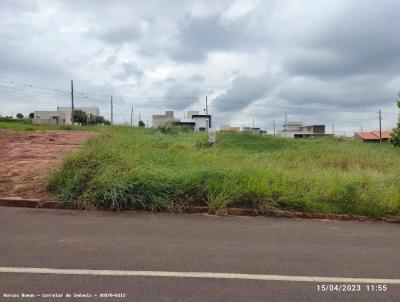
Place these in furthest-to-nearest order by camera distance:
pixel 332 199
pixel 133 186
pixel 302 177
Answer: pixel 302 177, pixel 332 199, pixel 133 186

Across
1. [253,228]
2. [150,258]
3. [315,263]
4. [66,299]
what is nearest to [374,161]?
[253,228]

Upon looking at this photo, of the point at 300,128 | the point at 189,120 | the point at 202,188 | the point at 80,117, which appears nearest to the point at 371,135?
the point at 300,128

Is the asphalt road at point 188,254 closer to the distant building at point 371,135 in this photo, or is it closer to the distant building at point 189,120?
the distant building at point 189,120

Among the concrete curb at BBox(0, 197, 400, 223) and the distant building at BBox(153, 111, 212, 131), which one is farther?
the distant building at BBox(153, 111, 212, 131)

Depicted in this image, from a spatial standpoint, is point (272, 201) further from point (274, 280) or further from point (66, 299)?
point (66, 299)


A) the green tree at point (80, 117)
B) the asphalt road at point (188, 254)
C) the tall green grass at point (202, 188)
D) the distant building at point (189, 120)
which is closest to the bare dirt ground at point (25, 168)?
the tall green grass at point (202, 188)

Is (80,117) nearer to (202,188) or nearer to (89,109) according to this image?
(89,109)

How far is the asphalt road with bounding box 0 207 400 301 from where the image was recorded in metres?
4.21

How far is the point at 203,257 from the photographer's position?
17.4 ft

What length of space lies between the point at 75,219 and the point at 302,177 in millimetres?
5870

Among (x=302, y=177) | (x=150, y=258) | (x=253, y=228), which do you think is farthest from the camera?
(x=302, y=177)

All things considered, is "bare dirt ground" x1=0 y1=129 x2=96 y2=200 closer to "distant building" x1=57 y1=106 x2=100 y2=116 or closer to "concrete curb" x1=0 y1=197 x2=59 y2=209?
"concrete curb" x1=0 y1=197 x2=59 y2=209

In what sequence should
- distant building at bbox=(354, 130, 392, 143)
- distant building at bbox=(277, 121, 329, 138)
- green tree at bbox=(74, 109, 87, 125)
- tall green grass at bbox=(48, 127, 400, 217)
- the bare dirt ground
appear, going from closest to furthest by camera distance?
tall green grass at bbox=(48, 127, 400, 217) → the bare dirt ground → distant building at bbox=(354, 130, 392, 143) → green tree at bbox=(74, 109, 87, 125) → distant building at bbox=(277, 121, 329, 138)

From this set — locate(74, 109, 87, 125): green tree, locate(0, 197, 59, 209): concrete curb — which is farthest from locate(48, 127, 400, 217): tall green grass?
locate(74, 109, 87, 125): green tree
